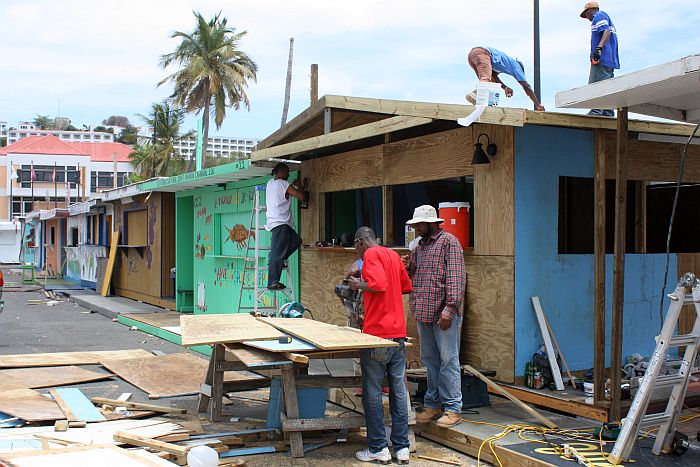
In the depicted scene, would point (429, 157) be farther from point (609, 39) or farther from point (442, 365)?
point (442, 365)

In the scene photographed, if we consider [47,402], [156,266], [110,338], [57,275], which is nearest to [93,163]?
[57,275]

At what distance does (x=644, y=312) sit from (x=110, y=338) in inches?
369

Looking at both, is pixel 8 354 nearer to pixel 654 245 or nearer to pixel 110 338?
pixel 110 338

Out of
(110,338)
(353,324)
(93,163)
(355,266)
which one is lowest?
(110,338)

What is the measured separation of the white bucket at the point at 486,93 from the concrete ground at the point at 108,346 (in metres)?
3.11

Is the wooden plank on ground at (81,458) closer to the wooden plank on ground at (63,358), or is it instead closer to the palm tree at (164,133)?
the wooden plank on ground at (63,358)

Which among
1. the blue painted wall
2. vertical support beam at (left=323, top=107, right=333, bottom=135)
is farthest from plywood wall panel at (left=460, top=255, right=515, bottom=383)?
vertical support beam at (left=323, top=107, right=333, bottom=135)

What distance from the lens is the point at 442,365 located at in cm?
682

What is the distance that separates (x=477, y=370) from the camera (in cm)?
Answer: 766

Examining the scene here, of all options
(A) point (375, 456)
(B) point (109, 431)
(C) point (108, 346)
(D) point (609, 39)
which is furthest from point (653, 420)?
(C) point (108, 346)

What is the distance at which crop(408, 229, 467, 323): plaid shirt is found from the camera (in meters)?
6.73

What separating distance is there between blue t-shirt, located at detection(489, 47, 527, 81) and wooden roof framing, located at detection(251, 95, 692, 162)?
79 centimetres

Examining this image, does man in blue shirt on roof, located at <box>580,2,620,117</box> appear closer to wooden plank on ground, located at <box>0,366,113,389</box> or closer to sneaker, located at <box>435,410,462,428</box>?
sneaker, located at <box>435,410,462,428</box>

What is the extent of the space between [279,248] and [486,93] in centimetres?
457
